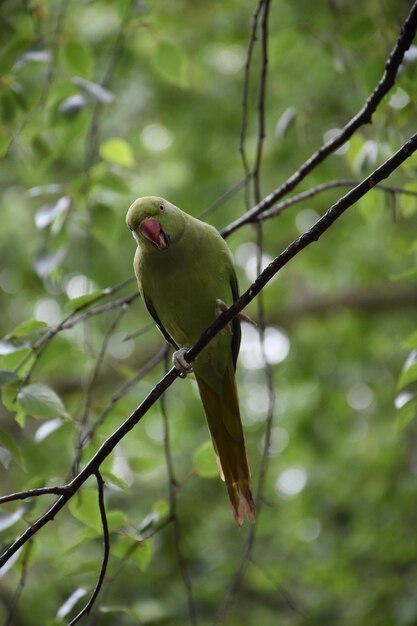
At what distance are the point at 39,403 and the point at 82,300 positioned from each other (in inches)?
13.1

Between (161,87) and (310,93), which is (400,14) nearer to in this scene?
(310,93)

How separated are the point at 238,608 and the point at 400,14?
396cm

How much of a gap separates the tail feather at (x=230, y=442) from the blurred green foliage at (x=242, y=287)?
1.16 ft

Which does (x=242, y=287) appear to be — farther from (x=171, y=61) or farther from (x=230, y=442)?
(x=230, y=442)

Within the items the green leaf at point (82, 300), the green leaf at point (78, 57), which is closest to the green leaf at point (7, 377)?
the green leaf at point (82, 300)

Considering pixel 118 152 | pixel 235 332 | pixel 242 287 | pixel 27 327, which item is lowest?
pixel 27 327

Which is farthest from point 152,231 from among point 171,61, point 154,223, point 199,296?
point 171,61

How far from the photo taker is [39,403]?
2.16 metres

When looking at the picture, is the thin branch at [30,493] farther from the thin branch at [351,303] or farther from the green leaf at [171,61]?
the thin branch at [351,303]

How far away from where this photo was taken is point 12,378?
211cm

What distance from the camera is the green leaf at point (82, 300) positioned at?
2242 mm

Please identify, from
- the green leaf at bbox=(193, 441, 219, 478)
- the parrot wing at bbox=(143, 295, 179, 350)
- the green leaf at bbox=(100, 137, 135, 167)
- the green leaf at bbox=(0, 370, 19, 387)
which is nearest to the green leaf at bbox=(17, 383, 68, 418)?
the green leaf at bbox=(0, 370, 19, 387)

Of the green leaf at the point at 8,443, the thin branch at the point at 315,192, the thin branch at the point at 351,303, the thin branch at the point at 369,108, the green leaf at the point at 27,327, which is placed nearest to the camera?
the thin branch at the point at 369,108

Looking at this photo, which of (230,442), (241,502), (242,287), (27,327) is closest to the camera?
(27,327)
